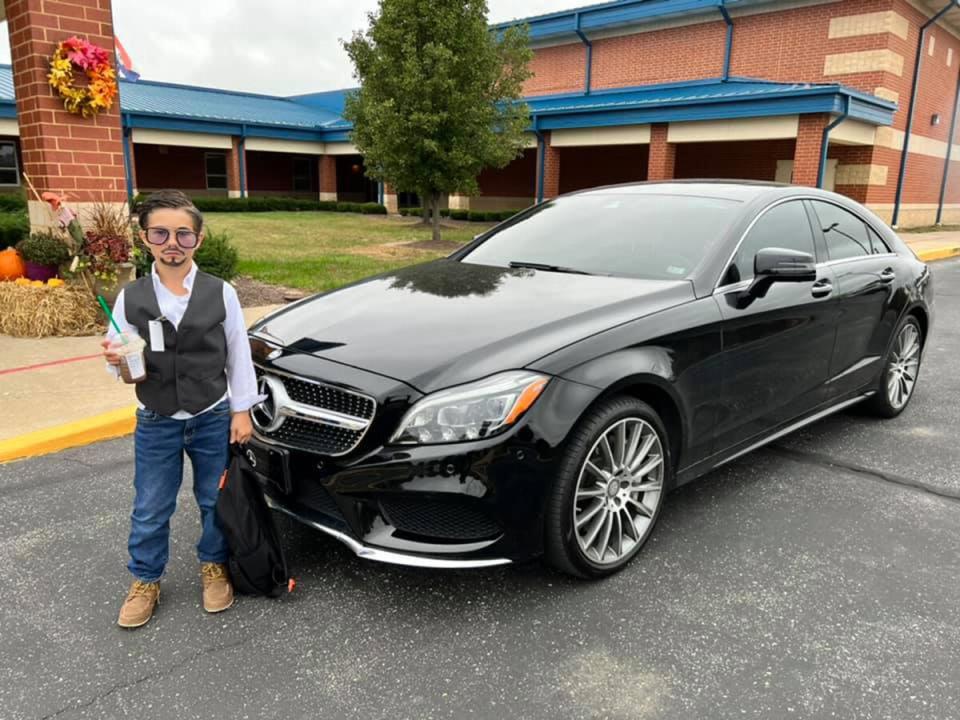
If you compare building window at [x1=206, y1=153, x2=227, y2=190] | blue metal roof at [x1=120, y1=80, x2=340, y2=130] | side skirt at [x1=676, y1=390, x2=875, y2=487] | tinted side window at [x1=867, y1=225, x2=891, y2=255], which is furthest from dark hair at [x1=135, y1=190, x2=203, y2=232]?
building window at [x1=206, y1=153, x2=227, y2=190]

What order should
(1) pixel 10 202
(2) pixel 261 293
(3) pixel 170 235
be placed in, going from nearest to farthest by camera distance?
(3) pixel 170 235 → (2) pixel 261 293 → (1) pixel 10 202

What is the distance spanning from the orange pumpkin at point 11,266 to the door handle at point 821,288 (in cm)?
718

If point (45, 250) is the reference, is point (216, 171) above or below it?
above

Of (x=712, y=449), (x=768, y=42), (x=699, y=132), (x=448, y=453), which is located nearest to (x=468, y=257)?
(x=712, y=449)

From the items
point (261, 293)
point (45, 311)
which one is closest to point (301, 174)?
point (261, 293)

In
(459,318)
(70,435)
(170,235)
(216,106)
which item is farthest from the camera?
(216,106)

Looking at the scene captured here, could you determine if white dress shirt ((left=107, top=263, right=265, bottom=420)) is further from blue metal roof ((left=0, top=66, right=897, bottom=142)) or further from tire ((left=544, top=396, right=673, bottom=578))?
blue metal roof ((left=0, top=66, right=897, bottom=142))

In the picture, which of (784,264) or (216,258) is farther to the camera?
(216,258)

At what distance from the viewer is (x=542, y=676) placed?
248 cm

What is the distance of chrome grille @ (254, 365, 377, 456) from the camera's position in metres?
2.73

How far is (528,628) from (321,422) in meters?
1.07

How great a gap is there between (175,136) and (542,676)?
30.5 m

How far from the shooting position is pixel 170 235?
8.36 feet

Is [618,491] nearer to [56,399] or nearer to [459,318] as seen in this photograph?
[459,318]
